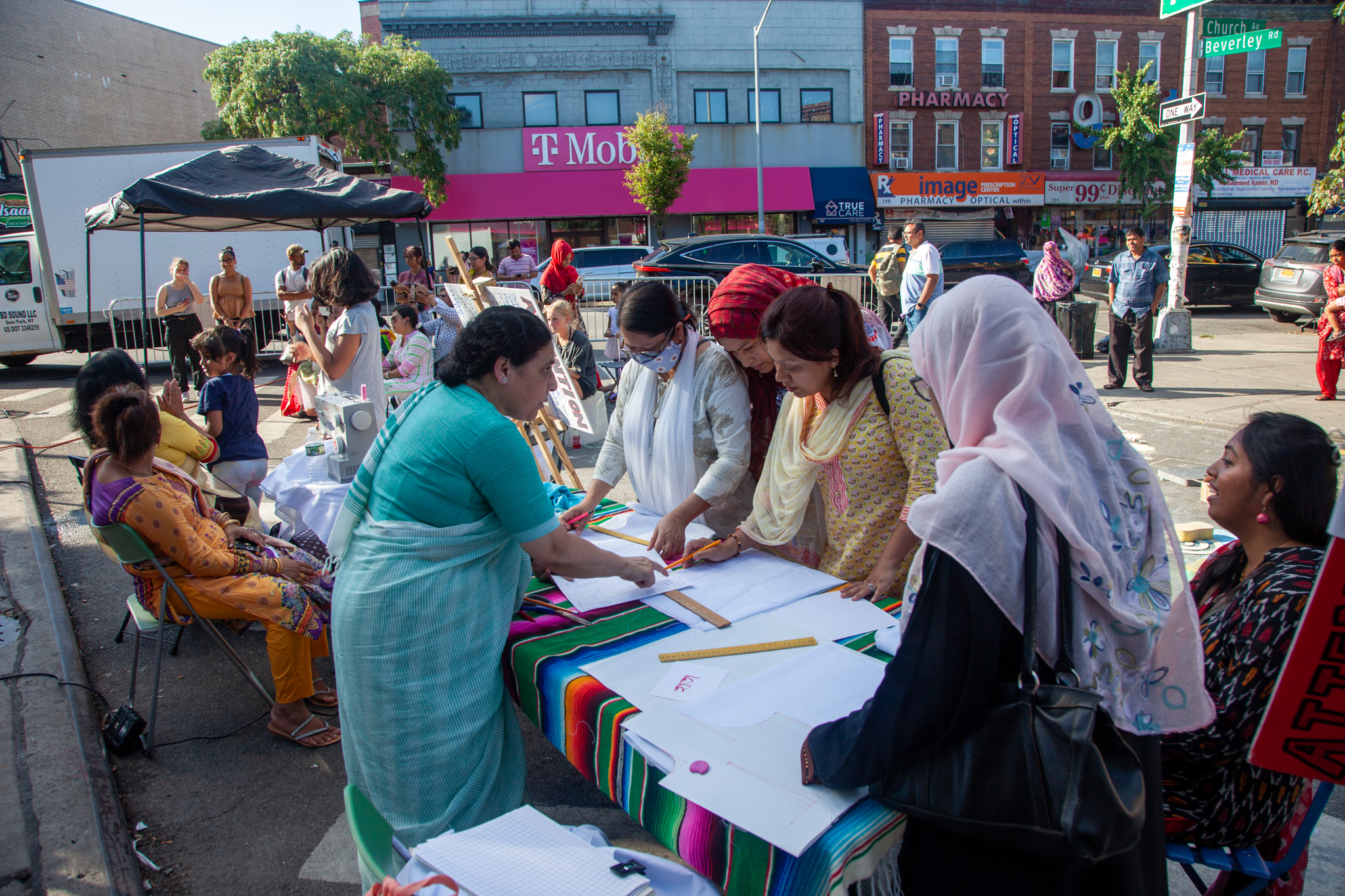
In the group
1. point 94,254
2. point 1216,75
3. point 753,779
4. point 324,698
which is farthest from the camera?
point 1216,75

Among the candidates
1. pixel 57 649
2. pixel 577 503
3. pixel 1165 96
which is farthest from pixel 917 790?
pixel 1165 96

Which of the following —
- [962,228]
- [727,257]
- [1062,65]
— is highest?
[1062,65]

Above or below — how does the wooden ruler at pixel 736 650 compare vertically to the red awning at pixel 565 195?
below

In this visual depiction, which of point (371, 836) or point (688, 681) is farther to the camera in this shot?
point (688, 681)

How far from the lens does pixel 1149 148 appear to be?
25.8 metres

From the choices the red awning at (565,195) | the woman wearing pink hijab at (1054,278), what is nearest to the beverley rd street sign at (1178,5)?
the woman wearing pink hijab at (1054,278)

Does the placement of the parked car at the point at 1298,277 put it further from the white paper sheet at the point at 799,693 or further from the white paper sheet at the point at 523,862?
the white paper sheet at the point at 523,862

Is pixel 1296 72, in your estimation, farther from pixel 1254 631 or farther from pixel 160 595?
pixel 160 595

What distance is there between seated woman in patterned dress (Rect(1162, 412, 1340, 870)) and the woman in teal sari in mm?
1550

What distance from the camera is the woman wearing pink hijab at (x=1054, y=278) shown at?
10844mm

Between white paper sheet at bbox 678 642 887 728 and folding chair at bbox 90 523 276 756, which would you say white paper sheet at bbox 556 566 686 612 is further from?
folding chair at bbox 90 523 276 756

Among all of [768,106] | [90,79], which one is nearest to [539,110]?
[768,106]

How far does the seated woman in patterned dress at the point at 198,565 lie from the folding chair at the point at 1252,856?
296 centimetres

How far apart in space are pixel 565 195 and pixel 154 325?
1516 centimetres
